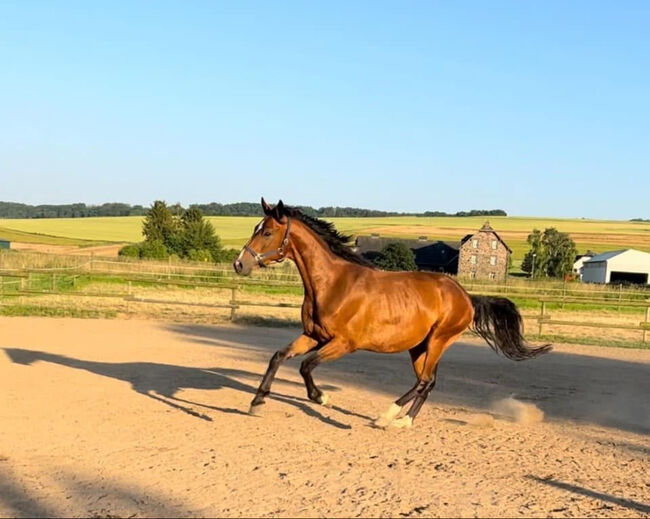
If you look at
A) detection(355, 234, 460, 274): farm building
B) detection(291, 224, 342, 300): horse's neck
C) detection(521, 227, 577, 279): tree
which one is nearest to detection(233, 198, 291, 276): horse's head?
detection(291, 224, 342, 300): horse's neck

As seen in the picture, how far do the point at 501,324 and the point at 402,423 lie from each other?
6.22 ft

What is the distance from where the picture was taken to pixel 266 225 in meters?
6.73

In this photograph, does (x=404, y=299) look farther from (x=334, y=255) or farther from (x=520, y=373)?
(x=520, y=373)

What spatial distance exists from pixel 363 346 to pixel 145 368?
443 centimetres

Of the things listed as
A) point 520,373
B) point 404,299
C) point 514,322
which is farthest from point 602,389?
point 404,299

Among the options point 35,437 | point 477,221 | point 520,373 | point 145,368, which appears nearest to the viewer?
point 35,437

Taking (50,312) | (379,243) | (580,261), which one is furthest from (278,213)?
(580,261)

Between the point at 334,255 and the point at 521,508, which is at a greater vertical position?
the point at 334,255

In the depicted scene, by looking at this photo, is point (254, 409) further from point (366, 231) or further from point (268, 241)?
point (366, 231)

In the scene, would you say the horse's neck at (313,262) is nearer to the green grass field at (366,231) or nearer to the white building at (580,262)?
the green grass field at (366,231)

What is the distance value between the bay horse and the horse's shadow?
75cm

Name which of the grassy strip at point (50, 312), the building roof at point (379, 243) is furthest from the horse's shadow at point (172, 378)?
the building roof at point (379, 243)

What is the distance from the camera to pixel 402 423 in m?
6.64

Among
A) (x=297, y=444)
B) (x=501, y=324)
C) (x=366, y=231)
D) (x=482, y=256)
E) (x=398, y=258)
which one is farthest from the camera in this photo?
(x=366, y=231)
